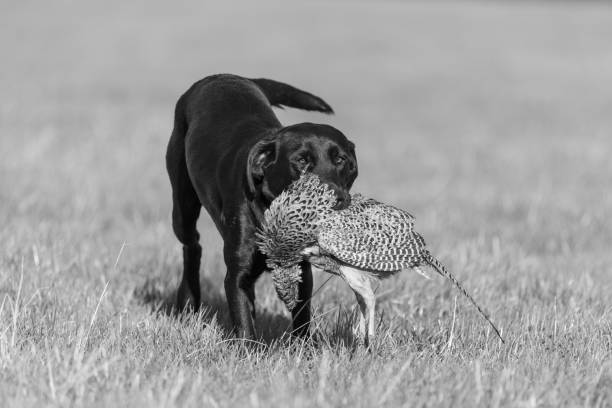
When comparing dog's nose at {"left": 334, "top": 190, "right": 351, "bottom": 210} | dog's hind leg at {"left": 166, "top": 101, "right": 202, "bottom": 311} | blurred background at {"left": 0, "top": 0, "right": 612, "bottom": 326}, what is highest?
dog's nose at {"left": 334, "top": 190, "right": 351, "bottom": 210}

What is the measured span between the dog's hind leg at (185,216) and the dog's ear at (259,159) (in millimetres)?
1115

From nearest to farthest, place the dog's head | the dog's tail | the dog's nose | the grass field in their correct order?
the grass field
the dog's nose
the dog's head
the dog's tail

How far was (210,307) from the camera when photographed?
15.9 feet

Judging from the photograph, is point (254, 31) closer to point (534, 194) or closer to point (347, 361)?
point (534, 194)

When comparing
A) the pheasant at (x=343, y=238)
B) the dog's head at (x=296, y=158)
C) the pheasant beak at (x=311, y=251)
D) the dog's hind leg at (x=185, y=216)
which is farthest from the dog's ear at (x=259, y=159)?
the dog's hind leg at (x=185, y=216)

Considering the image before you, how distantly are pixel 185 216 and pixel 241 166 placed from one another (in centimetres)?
103

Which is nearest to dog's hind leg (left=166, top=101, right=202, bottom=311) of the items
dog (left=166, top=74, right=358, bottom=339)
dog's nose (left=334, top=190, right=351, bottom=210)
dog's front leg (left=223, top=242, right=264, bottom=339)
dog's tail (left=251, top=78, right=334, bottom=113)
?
dog (left=166, top=74, right=358, bottom=339)

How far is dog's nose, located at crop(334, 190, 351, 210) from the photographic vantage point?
11.4 feet

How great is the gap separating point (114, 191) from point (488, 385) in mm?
6227

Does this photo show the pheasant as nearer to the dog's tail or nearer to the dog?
the dog

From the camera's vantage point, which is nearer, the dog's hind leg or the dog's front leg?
the dog's front leg

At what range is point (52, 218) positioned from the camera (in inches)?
288

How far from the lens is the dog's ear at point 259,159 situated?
3926mm

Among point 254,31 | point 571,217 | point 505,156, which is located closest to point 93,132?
point 505,156
